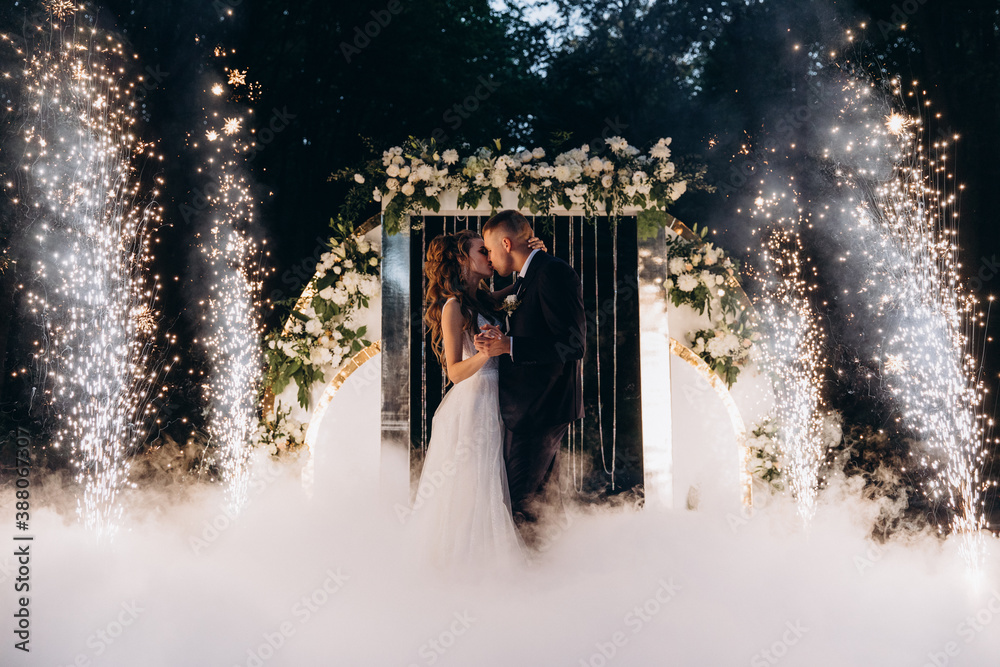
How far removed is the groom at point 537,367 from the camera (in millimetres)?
3924

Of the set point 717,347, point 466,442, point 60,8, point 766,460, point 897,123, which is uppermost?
point 60,8

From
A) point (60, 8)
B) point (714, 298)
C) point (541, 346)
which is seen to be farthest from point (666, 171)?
point (60, 8)

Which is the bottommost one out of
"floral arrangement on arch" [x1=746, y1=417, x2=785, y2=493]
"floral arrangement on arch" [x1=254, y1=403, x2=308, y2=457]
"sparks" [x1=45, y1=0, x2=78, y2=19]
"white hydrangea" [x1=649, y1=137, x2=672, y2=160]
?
"floral arrangement on arch" [x1=746, y1=417, x2=785, y2=493]

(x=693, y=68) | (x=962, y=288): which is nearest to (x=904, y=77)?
(x=962, y=288)

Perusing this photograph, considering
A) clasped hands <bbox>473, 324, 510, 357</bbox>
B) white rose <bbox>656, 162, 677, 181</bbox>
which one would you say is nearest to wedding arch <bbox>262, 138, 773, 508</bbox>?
white rose <bbox>656, 162, 677, 181</bbox>

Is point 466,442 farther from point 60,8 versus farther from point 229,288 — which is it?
point 60,8

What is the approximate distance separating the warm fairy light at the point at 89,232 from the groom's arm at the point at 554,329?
329cm

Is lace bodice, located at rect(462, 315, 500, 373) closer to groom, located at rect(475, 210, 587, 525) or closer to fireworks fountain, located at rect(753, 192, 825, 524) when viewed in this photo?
groom, located at rect(475, 210, 587, 525)

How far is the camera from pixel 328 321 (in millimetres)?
4996

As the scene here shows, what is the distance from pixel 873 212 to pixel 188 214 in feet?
19.7

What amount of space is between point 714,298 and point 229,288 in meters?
4.37

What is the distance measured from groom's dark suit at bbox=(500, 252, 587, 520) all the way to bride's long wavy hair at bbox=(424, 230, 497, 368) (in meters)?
0.22

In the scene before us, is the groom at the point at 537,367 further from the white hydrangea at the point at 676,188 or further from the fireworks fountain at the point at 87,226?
the fireworks fountain at the point at 87,226

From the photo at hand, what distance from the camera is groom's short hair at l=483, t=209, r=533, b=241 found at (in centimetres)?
416
